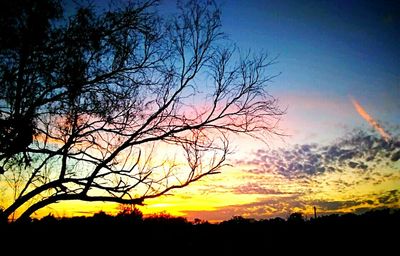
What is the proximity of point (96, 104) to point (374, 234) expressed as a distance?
8.98 meters

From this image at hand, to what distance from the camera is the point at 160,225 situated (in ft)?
47.5

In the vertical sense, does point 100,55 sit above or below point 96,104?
above

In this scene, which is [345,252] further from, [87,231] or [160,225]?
[87,231]

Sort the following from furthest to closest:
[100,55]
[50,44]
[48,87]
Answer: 1. [100,55]
2. [48,87]
3. [50,44]

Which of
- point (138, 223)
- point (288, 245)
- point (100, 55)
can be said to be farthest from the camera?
point (138, 223)

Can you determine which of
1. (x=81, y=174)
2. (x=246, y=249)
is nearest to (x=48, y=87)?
(x=81, y=174)

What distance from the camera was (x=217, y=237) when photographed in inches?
483

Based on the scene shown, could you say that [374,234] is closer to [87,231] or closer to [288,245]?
[288,245]

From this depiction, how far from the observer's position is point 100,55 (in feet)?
22.0

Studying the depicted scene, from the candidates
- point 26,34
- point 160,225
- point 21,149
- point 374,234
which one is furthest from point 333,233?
point 26,34

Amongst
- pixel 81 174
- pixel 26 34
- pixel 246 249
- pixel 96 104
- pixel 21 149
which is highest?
pixel 26 34

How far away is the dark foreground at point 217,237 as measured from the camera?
9.20m

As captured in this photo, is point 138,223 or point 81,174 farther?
point 138,223

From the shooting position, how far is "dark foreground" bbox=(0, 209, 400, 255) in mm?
9203
